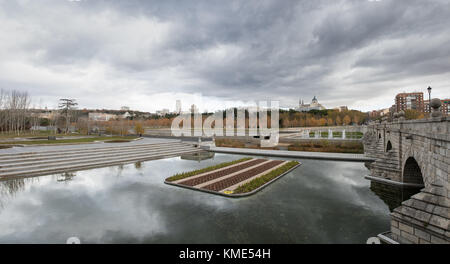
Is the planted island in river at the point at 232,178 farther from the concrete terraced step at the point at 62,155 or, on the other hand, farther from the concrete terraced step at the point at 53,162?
the concrete terraced step at the point at 62,155

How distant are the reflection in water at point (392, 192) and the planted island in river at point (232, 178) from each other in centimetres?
472

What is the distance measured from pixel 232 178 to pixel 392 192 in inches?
315

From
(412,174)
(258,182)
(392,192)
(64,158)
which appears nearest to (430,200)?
(392,192)

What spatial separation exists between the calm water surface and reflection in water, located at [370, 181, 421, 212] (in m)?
0.37

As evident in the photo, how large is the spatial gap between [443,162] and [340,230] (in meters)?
3.22

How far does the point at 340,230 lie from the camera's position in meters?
5.75

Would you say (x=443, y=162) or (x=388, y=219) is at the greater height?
(x=443, y=162)

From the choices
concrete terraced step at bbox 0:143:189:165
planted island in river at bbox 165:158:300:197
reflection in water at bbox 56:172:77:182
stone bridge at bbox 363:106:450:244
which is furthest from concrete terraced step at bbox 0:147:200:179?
stone bridge at bbox 363:106:450:244

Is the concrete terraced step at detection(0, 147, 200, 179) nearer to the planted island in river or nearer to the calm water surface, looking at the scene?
the calm water surface

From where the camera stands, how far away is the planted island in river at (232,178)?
30.5 feet

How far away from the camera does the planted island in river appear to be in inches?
366
